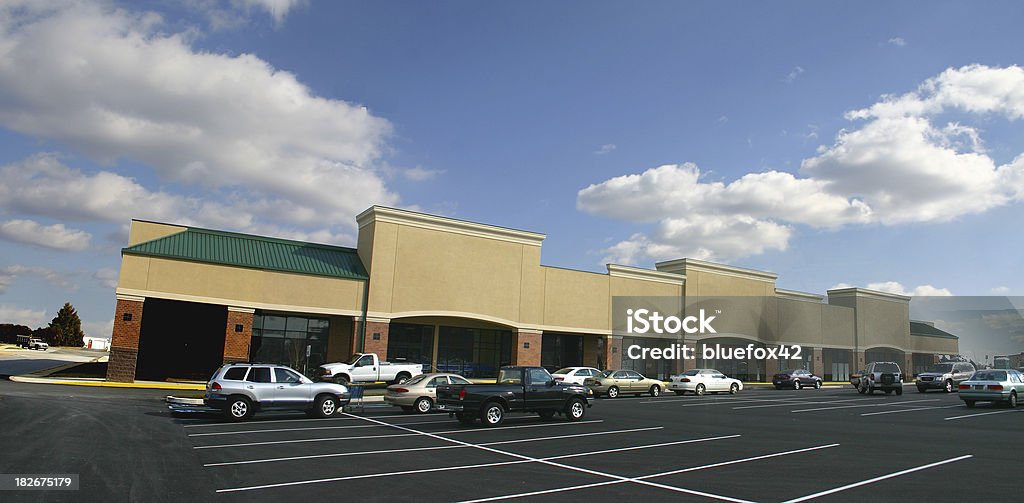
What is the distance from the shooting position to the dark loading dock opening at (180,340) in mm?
35750

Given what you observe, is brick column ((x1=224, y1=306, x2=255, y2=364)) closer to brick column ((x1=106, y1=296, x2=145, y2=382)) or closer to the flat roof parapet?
brick column ((x1=106, y1=296, x2=145, y2=382))

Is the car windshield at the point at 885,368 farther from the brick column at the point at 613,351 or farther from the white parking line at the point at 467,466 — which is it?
the white parking line at the point at 467,466

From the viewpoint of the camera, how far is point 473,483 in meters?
10.6

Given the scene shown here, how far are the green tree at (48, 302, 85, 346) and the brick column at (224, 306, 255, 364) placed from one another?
78244mm

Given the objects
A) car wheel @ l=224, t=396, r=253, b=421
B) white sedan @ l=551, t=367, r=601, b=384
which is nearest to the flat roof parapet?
white sedan @ l=551, t=367, r=601, b=384

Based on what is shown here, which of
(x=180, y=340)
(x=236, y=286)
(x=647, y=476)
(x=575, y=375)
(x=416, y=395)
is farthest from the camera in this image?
(x=180, y=340)

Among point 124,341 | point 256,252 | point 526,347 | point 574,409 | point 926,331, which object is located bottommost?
point 574,409

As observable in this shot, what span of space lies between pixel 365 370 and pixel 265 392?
12.0 meters

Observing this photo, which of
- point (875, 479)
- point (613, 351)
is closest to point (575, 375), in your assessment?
point (613, 351)

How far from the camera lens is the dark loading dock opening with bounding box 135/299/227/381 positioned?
3575cm

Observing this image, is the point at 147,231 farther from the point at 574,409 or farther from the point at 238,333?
the point at 574,409

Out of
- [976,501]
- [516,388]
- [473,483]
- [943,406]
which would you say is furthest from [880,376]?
[473,483]

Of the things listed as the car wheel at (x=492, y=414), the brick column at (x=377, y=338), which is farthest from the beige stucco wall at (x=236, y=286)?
the car wheel at (x=492, y=414)

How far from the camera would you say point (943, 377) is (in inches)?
1542
